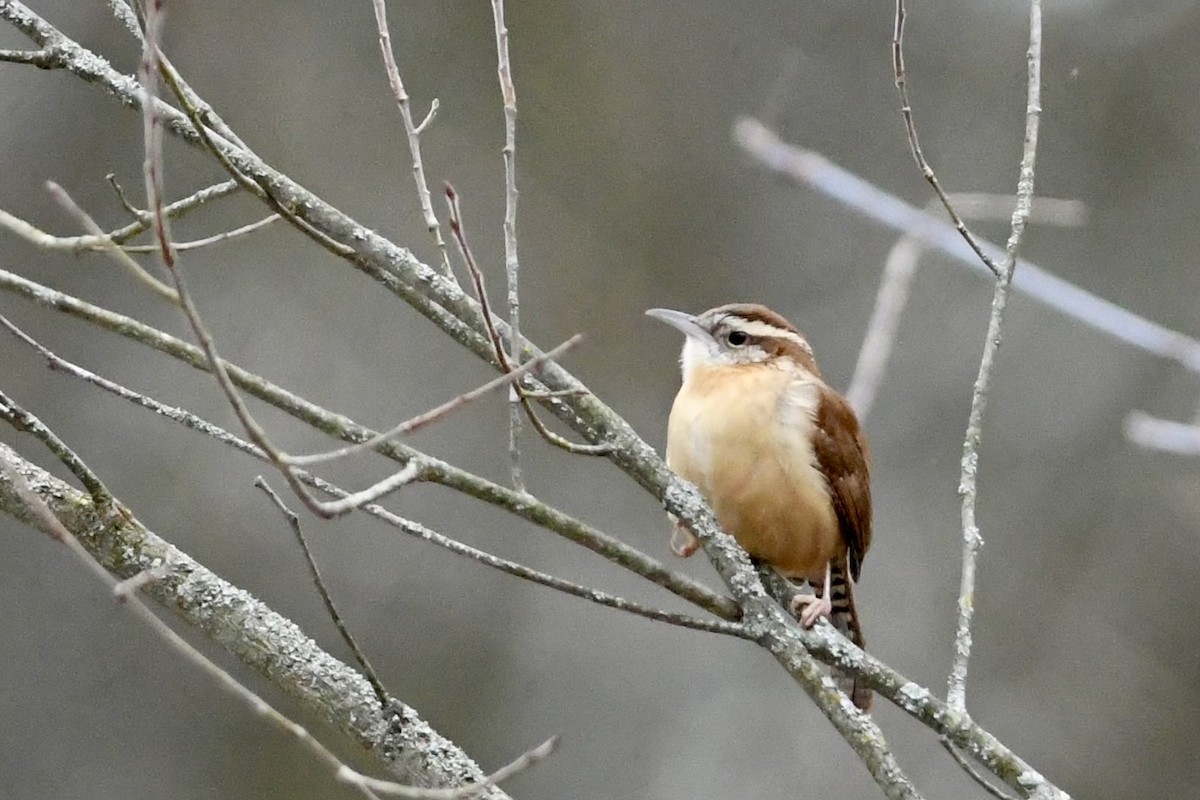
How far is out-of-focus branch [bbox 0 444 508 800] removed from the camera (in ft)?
8.75

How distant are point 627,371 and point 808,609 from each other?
14.2 ft

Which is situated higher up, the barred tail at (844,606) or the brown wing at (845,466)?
the brown wing at (845,466)

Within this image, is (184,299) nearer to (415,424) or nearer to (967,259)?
(415,424)

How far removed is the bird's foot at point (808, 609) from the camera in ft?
9.98

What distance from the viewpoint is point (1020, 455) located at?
7797mm

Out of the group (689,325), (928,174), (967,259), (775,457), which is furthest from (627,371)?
(928,174)

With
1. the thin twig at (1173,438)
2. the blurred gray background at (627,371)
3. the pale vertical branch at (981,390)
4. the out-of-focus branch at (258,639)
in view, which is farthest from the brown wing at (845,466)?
the blurred gray background at (627,371)

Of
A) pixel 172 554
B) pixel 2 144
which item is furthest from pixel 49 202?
pixel 172 554

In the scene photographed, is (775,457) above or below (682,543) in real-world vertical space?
above

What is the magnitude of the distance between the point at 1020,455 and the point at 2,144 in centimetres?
578

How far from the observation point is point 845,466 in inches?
155

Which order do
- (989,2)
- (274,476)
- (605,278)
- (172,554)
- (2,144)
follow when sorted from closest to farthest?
(172,554)
(274,476)
(2,144)
(605,278)
(989,2)

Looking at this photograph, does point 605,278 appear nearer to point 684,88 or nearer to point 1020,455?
point 684,88

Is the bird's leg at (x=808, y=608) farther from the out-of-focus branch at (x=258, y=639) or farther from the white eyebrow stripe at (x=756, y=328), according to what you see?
the white eyebrow stripe at (x=756, y=328)
